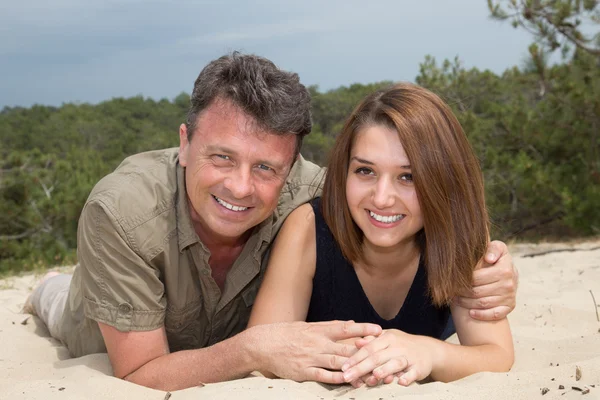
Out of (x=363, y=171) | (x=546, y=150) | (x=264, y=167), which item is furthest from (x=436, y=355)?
(x=546, y=150)

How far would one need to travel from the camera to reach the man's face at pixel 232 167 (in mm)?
2590

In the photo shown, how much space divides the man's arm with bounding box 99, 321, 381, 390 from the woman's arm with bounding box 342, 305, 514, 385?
75mm

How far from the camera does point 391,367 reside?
7.74 ft

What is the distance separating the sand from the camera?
2.26 m

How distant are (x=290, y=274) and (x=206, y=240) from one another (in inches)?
17.0

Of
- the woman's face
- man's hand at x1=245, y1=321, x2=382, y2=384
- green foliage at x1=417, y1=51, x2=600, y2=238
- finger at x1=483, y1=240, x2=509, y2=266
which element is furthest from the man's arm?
green foliage at x1=417, y1=51, x2=600, y2=238

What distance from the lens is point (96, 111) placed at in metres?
34.9

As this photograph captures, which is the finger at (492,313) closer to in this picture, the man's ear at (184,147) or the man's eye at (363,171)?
the man's eye at (363,171)

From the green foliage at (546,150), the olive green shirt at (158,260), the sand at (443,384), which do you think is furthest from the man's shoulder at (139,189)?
the green foliage at (546,150)

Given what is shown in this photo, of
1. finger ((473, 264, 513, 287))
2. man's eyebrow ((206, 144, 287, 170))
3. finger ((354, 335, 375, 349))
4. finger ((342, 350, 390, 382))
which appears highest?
man's eyebrow ((206, 144, 287, 170))

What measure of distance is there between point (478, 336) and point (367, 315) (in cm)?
53

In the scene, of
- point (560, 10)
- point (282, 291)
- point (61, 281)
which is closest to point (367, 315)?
point (282, 291)

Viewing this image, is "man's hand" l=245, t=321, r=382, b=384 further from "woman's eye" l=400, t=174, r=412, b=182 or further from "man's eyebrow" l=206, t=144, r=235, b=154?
"man's eyebrow" l=206, t=144, r=235, b=154

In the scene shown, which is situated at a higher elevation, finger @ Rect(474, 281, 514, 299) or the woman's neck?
the woman's neck
